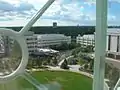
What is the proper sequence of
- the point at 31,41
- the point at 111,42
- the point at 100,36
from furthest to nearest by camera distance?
1. the point at 31,41
2. the point at 111,42
3. the point at 100,36

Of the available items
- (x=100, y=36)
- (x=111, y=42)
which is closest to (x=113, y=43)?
(x=111, y=42)

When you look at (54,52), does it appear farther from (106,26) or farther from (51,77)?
(106,26)

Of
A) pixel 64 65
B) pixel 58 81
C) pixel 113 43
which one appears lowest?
pixel 58 81

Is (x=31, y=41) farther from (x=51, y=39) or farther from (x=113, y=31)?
(x=113, y=31)

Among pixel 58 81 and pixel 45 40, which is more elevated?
pixel 45 40

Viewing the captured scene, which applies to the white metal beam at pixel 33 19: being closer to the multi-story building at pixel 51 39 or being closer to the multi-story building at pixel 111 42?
the multi-story building at pixel 51 39

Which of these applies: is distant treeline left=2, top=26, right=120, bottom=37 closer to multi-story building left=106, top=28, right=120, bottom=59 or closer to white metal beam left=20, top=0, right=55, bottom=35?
white metal beam left=20, top=0, right=55, bottom=35

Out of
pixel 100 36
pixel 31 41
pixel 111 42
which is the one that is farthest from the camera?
pixel 31 41

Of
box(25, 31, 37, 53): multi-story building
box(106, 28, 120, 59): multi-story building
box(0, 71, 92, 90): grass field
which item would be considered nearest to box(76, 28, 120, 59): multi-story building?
box(106, 28, 120, 59): multi-story building

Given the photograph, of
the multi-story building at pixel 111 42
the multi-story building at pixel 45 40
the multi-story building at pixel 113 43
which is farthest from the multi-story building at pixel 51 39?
the multi-story building at pixel 113 43
